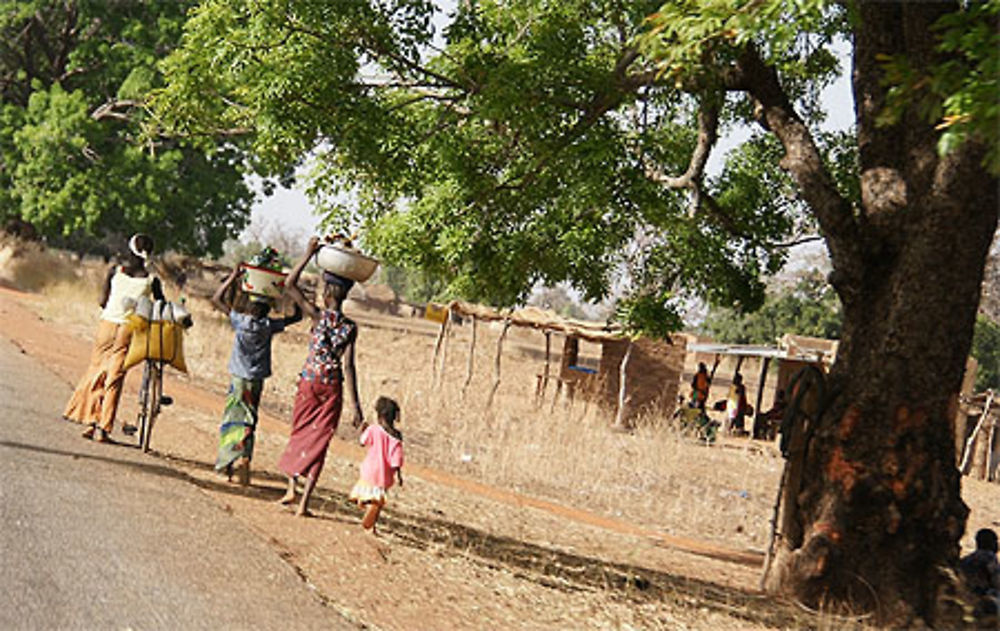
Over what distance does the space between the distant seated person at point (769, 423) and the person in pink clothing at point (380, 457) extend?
20.8m

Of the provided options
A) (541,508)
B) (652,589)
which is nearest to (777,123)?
(652,589)

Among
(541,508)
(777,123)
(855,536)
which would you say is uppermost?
(777,123)

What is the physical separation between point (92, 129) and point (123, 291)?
24.5 meters

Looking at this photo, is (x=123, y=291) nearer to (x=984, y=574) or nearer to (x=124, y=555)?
(x=124, y=555)

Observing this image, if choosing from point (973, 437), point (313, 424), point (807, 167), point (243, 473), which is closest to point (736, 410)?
point (973, 437)

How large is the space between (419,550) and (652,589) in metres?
1.93

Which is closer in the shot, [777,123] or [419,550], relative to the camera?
[419,550]

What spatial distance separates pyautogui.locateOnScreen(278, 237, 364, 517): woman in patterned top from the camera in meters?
8.74

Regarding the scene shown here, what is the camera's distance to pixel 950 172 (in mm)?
8977

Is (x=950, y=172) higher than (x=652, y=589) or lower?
higher

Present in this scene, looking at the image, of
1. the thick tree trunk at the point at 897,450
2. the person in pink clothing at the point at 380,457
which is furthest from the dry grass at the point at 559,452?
the person in pink clothing at the point at 380,457

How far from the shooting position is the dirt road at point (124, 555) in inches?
216

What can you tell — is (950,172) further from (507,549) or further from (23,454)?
(23,454)

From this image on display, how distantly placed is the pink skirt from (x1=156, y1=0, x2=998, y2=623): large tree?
224 cm
